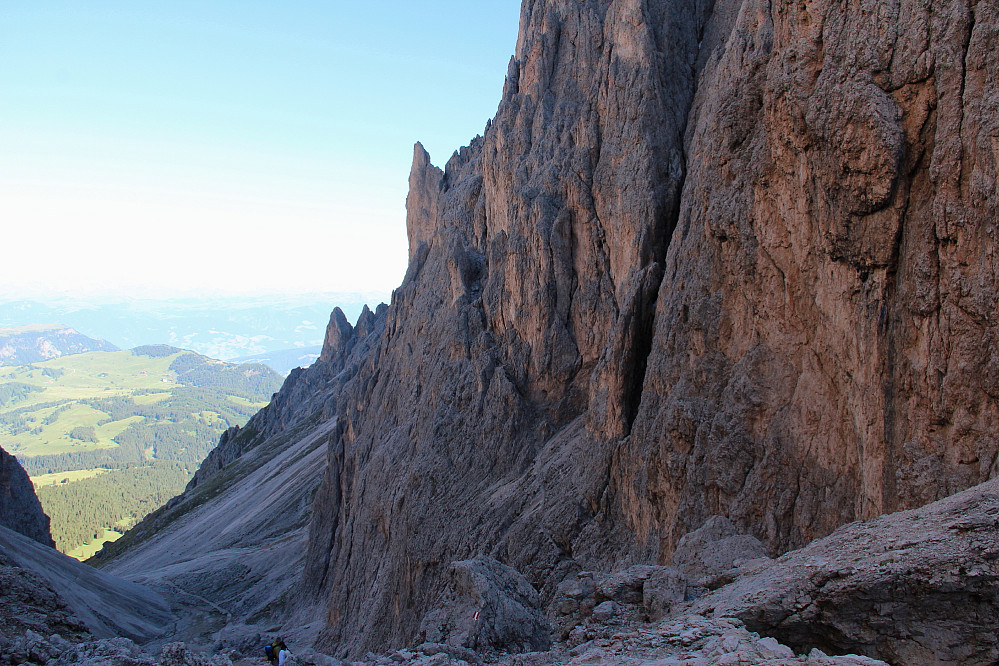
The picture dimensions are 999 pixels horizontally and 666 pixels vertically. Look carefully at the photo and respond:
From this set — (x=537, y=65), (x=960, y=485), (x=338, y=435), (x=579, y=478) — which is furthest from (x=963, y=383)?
(x=338, y=435)

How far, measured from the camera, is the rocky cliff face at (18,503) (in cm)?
6028

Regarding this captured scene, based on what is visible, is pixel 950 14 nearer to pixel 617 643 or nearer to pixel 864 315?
pixel 864 315

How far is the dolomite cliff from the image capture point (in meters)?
16.1

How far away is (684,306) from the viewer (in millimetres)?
26484

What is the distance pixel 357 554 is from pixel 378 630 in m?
8.92

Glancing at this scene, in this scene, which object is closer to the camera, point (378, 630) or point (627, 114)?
point (627, 114)

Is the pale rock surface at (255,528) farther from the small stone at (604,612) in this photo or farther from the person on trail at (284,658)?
the small stone at (604,612)

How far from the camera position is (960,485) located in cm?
1530

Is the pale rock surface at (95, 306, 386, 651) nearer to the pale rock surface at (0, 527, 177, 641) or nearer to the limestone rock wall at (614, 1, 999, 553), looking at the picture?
the pale rock surface at (0, 527, 177, 641)

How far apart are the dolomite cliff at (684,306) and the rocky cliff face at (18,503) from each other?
2808 centimetres

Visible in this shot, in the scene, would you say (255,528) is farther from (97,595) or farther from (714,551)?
(714,551)

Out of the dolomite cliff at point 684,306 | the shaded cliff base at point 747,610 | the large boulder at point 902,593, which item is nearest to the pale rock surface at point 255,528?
the dolomite cliff at point 684,306

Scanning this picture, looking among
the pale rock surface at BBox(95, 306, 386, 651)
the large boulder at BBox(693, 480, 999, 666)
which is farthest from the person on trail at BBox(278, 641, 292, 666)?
the pale rock surface at BBox(95, 306, 386, 651)

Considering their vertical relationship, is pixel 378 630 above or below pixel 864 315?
below
